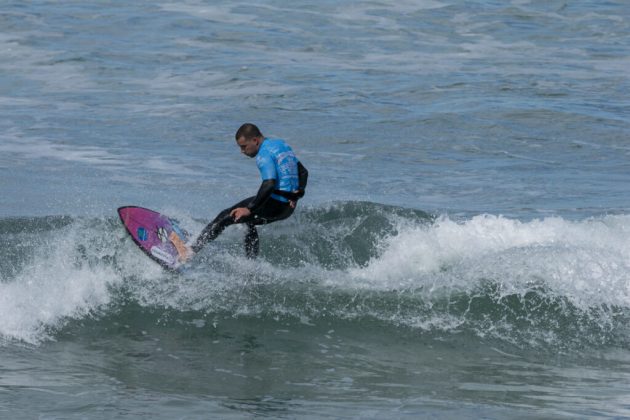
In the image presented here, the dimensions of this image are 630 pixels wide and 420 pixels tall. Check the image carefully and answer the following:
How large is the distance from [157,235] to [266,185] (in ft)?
5.39

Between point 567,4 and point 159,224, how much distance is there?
24.9 metres

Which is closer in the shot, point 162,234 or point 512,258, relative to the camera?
point 512,258

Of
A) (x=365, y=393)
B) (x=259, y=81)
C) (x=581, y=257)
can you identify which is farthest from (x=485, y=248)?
(x=259, y=81)

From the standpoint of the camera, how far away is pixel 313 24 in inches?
1128

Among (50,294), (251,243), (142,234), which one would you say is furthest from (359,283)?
(50,294)

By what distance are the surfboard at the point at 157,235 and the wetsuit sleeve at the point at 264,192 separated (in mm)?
1076

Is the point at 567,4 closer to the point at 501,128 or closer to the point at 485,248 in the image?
the point at 501,128

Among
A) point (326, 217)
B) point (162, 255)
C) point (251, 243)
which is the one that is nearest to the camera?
point (162, 255)

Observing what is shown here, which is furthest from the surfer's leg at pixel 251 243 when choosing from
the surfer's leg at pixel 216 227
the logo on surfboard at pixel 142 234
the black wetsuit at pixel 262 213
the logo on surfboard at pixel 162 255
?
the logo on surfboard at pixel 142 234

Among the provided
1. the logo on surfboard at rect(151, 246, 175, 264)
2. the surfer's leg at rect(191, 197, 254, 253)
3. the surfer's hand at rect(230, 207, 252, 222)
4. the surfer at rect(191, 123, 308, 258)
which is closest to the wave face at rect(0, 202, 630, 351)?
the logo on surfboard at rect(151, 246, 175, 264)

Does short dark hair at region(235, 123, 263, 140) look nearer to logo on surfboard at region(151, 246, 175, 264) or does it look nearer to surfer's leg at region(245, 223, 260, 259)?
surfer's leg at region(245, 223, 260, 259)

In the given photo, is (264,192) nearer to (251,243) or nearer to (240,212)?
(240,212)

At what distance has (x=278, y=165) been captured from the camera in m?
9.30

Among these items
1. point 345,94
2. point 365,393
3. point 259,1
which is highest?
point 259,1
